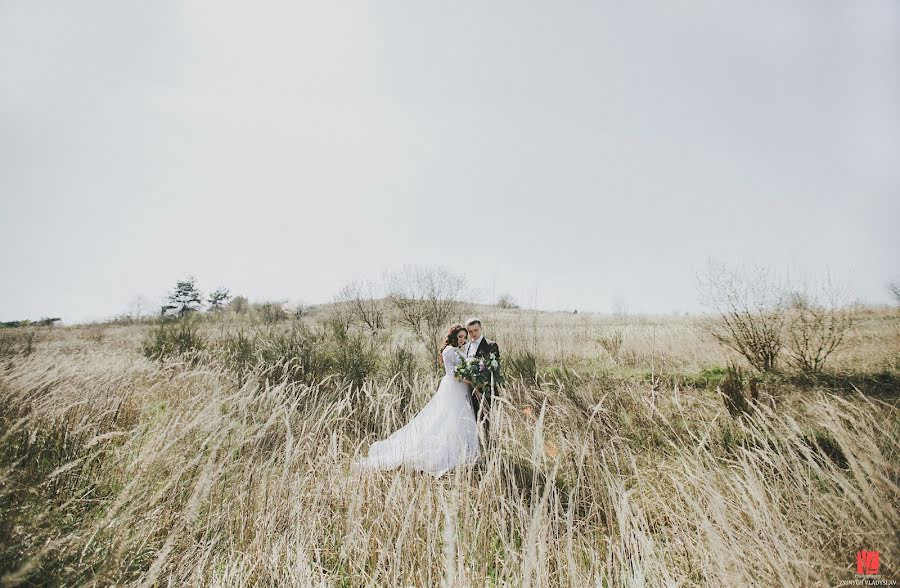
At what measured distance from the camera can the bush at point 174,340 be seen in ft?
33.8

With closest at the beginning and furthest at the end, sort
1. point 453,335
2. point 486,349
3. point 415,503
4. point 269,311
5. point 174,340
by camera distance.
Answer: point 415,503, point 486,349, point 453,335, point 174,340, point 269,311

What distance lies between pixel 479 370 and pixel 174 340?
36.9ft

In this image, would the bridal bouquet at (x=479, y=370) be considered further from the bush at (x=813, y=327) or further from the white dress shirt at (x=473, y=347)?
the bush at (x=813, y=327)

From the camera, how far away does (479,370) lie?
4.74 m

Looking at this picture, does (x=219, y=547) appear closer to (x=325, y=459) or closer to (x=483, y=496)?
(x=325, y=459)

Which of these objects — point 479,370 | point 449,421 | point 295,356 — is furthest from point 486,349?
point 295,356

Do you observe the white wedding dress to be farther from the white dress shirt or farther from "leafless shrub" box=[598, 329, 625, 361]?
"leafless shrub" box=[598, 329, 625, 361]

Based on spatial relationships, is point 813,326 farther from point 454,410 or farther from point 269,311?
point 269,311

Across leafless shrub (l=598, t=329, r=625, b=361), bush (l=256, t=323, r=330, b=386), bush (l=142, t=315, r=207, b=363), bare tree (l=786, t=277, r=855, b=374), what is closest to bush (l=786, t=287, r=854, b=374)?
bare tree (l=786, t=277, r=855, b=374)

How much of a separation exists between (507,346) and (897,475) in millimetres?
7757

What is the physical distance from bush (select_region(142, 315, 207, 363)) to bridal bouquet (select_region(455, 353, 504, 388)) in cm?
964

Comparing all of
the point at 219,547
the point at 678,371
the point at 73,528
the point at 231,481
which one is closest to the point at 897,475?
the point at 219,547

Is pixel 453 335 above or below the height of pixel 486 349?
above

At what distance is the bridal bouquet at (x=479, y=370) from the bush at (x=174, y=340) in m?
9.64
